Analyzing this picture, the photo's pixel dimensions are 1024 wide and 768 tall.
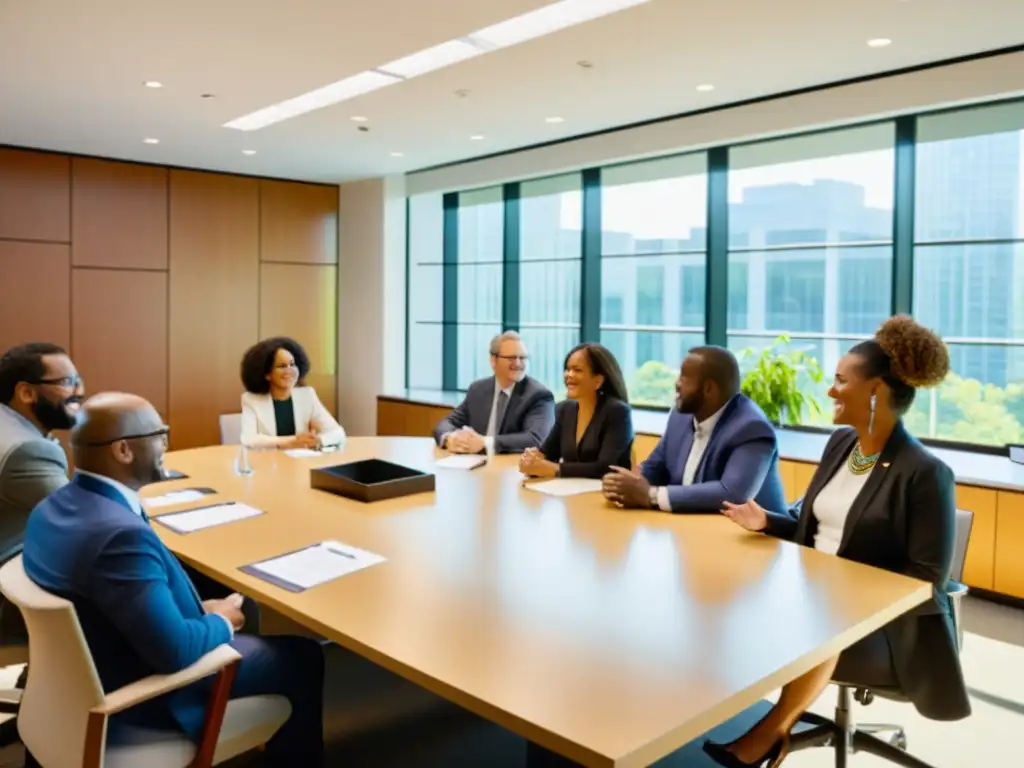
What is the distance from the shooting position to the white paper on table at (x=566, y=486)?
3345mm

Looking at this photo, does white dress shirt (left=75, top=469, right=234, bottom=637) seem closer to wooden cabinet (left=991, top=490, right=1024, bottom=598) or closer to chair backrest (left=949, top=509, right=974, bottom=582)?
chair backrest (left=949, top=509, right=974, bottom=582)

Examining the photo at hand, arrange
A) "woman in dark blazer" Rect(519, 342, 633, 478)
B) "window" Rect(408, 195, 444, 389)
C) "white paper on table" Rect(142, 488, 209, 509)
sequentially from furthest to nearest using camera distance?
"window" Rect(408, 195, 444, 389) → "woman in dark blazer" Rect(519, 342, 633, 478) → "white paper on table" Rect(142, 488, 209, 509)

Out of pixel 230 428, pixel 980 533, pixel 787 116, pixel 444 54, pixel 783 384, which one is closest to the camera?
pixel 980 533

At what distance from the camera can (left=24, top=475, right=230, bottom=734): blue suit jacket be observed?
177cm

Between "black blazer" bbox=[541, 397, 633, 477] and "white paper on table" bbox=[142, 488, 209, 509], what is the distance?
1487mm

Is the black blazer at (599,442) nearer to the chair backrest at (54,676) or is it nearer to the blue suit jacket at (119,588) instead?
the blue suit jacket at (119,588)

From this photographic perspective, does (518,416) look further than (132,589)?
Yes

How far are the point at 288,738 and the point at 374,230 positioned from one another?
6.79m

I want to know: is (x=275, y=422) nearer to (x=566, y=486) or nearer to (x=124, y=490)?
(x=566, y=486)

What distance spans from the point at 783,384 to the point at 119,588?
4.69m

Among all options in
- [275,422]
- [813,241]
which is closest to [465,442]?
[275,422]

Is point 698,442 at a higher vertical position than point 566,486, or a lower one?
higher

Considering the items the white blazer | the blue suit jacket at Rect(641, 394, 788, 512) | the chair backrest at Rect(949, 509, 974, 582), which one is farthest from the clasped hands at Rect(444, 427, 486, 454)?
the chair backrest at Rect(949, 509, 974, 582)

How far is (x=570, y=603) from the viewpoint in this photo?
2.05 meters
